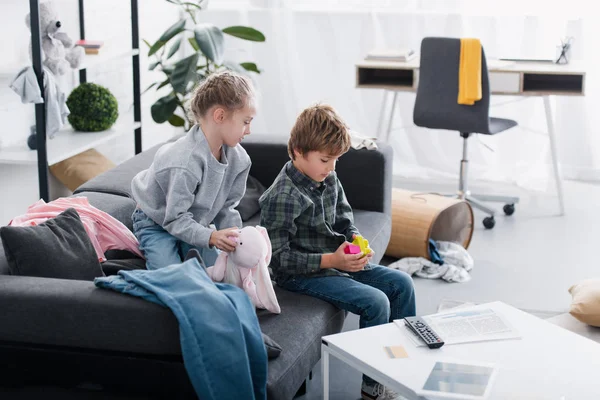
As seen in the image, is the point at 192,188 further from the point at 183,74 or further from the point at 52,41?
the point at 183,74

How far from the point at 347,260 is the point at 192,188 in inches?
19.3

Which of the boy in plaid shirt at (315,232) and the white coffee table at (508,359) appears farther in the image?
the boy in plaid shirt at (315,232)

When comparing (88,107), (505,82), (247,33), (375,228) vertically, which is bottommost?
(375,228)

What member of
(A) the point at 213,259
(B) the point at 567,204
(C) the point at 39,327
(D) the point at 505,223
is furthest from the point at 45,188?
(B) the point at 567,204

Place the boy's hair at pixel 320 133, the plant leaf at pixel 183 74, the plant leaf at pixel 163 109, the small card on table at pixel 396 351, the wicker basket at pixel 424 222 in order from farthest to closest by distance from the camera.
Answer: the plant leaf at pixel 163 109 < the plant leaf at pixel 183 74 < the wicker basket at pixel 424 222 < the boy's hair at pixel 320 133 < the small card on table at pixel 396 351

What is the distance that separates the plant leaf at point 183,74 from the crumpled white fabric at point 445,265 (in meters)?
1.37

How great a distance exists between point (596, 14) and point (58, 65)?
2.99m

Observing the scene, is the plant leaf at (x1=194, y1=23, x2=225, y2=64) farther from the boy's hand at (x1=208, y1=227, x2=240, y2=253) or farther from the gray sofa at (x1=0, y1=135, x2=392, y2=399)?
the gray sofa at (x1=0, y1=135, x2=392, y2=399)

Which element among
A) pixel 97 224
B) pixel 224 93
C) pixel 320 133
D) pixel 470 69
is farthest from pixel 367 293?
pixel 470 69

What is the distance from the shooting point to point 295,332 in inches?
85.8

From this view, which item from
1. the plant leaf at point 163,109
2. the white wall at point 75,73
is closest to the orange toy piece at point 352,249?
the white wall at point 75,73

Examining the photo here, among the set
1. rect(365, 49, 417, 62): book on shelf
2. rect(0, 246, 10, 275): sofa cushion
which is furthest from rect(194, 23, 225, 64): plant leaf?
rect(0, 246, 10, 275): sofa cushion

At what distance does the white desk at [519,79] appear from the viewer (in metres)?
4.23

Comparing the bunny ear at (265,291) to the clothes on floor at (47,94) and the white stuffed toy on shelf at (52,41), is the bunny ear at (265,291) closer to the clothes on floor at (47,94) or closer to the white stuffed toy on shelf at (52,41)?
the clothes on floor at (47,94)
